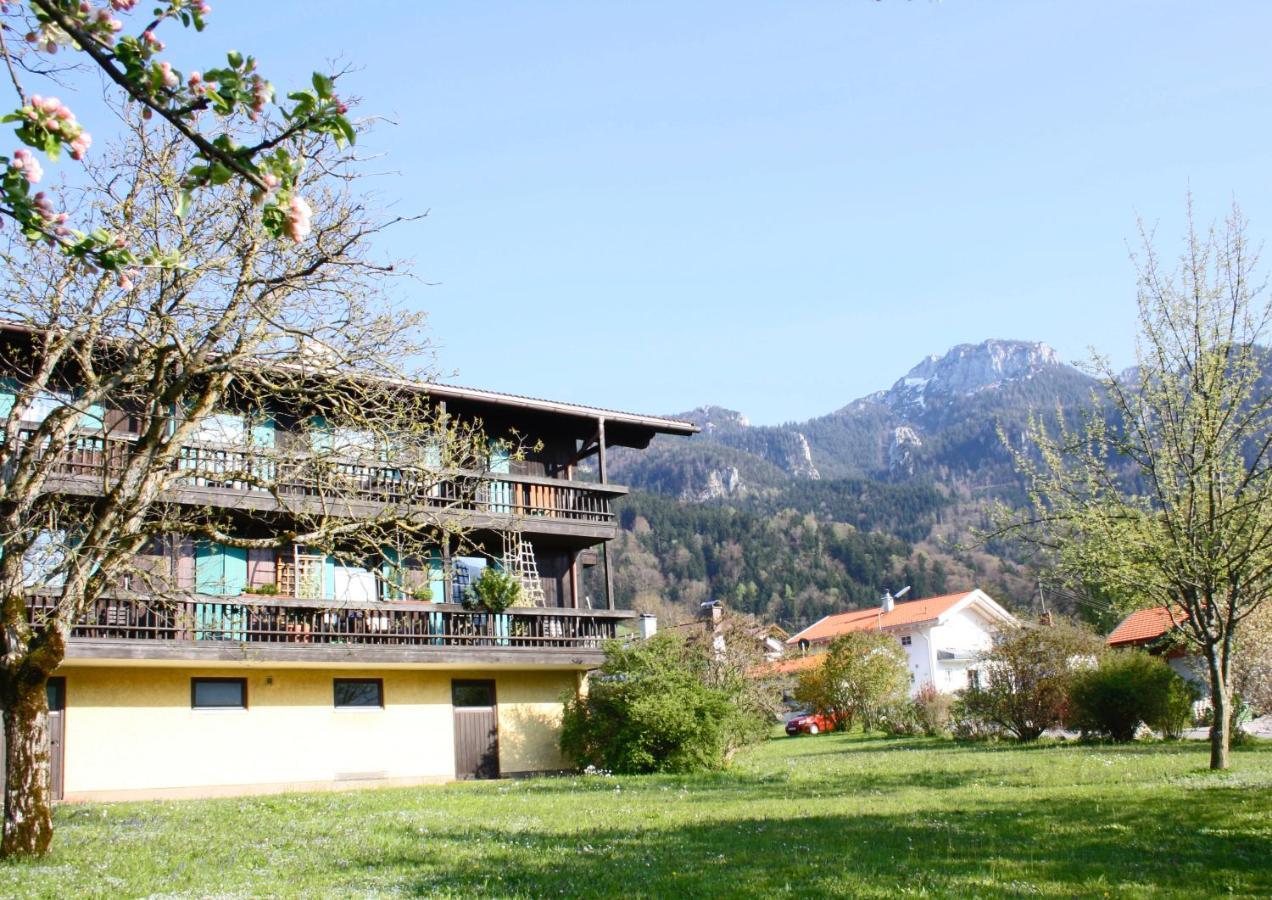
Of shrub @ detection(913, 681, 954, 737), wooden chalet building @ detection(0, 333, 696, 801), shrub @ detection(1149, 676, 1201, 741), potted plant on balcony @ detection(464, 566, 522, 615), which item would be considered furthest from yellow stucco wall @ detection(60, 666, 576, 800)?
shrub @ detection(1149, 676, 1201, 741)

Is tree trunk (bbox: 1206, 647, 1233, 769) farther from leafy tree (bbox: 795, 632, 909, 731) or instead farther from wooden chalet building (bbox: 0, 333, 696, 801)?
leafy tree (bbox: 795, 632, 909, 731)

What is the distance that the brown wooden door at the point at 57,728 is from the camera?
64.1ft

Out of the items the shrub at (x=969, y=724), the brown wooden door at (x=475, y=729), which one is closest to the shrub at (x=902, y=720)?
the shrub at (x=969, y=724)

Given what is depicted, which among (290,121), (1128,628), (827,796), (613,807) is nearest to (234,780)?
(613,807)

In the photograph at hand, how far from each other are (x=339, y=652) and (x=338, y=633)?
15.6 inches

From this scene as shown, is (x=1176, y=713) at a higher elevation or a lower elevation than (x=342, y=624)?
lower

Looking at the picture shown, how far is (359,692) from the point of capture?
23.4 m

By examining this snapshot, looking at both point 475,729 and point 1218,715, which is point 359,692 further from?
point 1218,715

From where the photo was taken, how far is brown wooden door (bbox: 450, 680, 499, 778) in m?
24.2

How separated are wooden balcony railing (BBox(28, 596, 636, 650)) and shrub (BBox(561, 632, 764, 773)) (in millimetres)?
1284

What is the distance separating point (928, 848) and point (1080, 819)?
3.05 meters

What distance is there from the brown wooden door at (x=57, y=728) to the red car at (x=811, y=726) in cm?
3352

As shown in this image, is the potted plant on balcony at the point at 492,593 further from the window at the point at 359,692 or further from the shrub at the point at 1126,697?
the shrub at the point at 1126,697

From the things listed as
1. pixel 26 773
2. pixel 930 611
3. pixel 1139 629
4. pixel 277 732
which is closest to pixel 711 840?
pixel 26 773
